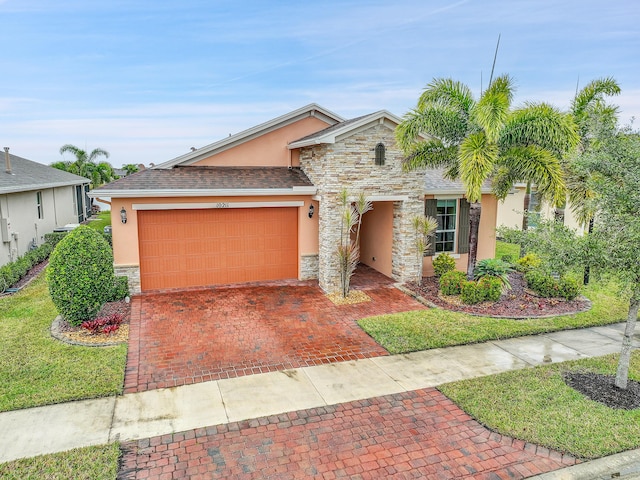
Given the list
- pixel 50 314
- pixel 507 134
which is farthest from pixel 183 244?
pixel 507 134

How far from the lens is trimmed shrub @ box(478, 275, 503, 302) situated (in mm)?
11461

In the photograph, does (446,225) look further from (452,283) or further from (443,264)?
(452,283)

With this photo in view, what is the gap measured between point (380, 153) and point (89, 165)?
32.7m

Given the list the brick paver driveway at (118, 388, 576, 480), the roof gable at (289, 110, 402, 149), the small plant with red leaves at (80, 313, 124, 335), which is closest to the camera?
the brick paver driveway at (118, 388, 576, 480)

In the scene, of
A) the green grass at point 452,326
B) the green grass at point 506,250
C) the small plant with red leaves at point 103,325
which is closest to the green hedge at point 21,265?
the small plant with red leaves at point 103,325

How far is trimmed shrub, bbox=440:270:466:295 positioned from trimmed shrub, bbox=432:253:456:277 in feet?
4.67

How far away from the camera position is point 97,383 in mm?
7145

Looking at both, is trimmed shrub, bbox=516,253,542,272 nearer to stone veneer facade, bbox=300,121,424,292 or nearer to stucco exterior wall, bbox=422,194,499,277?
stucco exterior wall, bbox=422,194,499,277

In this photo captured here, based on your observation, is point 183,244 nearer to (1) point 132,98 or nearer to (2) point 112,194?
(2) point 112,194

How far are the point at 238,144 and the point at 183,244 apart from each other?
156 inches

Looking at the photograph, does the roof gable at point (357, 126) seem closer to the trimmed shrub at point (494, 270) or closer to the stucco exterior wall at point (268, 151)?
the stucco exterior wall at point (268, 151)

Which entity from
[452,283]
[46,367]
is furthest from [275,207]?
[46,367]

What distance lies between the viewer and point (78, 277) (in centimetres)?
924

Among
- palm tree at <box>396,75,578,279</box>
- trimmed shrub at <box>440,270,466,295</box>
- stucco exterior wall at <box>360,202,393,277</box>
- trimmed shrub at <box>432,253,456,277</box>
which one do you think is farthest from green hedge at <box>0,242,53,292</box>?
trimmed shrub at <box>432,253,456,277</box>
